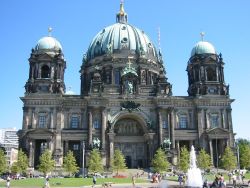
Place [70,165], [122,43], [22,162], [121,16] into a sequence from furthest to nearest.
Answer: [121,16]
[122,43]
[22,162]
[70,165]

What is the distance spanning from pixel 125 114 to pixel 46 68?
20.6 meters

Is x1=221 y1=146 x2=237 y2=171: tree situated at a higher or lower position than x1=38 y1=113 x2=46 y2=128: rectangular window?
lower

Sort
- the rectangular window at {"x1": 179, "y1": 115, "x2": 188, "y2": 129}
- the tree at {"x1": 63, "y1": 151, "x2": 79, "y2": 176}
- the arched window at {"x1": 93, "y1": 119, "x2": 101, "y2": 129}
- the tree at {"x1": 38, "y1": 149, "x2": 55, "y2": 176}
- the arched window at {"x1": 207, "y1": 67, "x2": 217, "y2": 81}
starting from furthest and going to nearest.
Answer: the arched window at {"x1": 207, "y1": 67, "x2": 217, "y2": 81}, the rectangular window at {"x1": 179, "y1": 115, "x2": 188, "y2": 129}, the arched window at {"x1": 93, "y1": 119, "x2": 101, "y2": 129}, the tree at {"x1": 63, "y1": 151, "x2": 79, "y2": 176}, the tree at {"x1": 38, "y1": 149, "x2": 55, "y2": 176}

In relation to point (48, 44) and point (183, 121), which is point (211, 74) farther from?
point (48, 44)

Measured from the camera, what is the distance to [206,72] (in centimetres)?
8250

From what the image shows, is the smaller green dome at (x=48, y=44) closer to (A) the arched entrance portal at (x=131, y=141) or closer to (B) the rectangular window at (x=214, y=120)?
(A) the arched entrance portal at (x=131, y=141)

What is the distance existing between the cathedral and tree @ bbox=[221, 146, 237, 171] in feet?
14.8

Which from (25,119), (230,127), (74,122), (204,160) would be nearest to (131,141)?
(74,122)

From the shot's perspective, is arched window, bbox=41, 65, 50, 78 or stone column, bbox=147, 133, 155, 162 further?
arched window, bbox=41, 65, 50, 78

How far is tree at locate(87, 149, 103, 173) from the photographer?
6581 cm

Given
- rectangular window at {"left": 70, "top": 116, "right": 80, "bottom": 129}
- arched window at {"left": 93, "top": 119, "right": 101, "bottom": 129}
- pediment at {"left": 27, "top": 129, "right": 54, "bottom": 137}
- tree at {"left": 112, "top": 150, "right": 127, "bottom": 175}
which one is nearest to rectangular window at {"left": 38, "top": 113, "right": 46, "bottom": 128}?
pediment at {"left": 27, "top": 129, "right": 54, "bottom": 137}

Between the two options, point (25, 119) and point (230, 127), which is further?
point (230, 127)

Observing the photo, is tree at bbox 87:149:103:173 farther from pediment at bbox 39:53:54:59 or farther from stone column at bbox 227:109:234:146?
stone column at bbox 227:109:234:146

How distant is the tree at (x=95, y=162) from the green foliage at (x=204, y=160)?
19399mm
